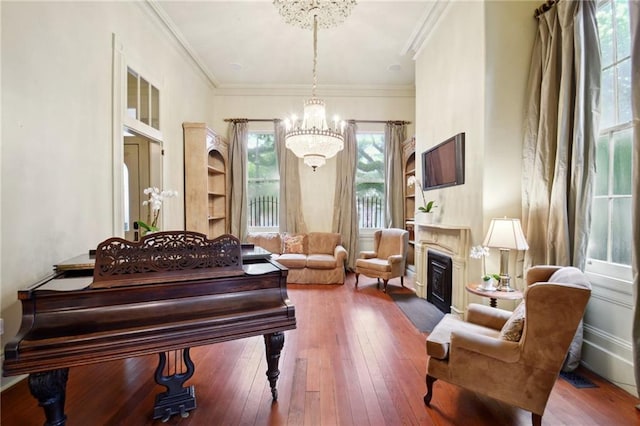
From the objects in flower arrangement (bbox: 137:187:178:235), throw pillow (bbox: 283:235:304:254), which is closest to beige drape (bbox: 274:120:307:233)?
throw pillow (bbox: 283:235:304:254)

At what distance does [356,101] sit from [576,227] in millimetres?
4442

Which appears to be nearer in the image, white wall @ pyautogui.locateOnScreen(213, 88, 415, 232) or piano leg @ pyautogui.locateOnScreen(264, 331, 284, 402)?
piano leg @ pyautogui.locateOnScreen(264, 331, 284, 402)

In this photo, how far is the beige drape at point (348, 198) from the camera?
545cm

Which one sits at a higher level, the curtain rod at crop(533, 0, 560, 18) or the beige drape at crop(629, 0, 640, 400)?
the curtain rod at crop(533, 0, 560, 18)

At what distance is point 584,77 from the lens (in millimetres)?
2180

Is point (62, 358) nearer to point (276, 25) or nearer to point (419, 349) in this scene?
point (419, 349)

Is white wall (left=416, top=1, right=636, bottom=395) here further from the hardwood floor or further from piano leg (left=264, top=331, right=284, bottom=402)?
piano leg (left=264, top=331, right=284, bottom=402)

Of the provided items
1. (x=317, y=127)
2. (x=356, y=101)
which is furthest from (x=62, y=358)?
(x=356, y=101)

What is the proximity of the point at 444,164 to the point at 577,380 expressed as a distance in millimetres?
2372

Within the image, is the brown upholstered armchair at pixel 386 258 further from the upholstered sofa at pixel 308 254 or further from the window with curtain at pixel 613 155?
the window with curtain at pixel 613 155

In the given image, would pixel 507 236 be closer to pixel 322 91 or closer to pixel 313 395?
pixel 313 395

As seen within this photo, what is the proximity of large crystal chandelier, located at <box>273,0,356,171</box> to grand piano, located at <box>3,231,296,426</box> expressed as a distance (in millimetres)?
1754

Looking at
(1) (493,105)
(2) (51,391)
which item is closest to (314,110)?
(1) (493,105)

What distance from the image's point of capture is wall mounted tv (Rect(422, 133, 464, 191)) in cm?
304
